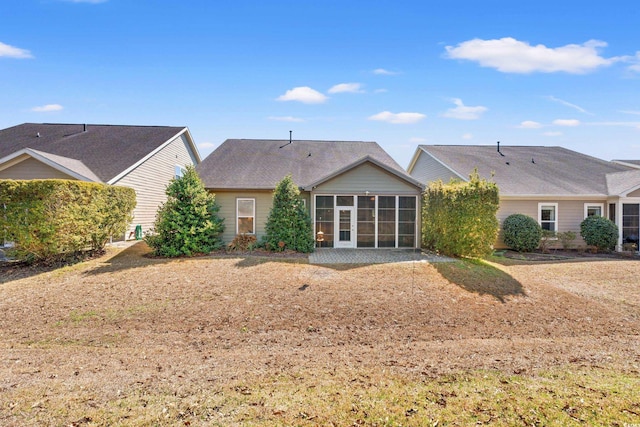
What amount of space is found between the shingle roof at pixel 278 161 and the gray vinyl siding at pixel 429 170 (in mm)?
2787

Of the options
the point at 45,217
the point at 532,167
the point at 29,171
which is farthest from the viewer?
the point at 532,167

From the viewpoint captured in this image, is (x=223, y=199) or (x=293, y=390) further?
(x=223, y=199)

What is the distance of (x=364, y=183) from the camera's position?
49.0ft

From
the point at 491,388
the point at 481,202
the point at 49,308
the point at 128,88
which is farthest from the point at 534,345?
the point at 128,88

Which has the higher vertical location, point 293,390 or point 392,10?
point 392,10

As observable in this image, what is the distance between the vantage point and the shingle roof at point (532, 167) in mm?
16812

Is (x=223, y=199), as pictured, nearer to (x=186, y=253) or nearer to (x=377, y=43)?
(x=186, y=253)

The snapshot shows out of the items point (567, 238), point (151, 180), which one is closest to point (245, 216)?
point (151, 180)

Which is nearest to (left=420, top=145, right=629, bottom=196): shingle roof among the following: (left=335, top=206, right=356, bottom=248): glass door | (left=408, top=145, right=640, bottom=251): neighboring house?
(left=408, top=145, right=640, bottom=251): neighboring house

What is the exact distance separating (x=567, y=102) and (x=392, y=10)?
11.3 meters

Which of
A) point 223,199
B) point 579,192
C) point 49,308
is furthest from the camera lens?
point 579,192

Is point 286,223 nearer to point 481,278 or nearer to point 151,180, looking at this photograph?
point 481,278

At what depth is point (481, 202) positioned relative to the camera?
12.0 m

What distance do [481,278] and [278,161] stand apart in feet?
37.8
